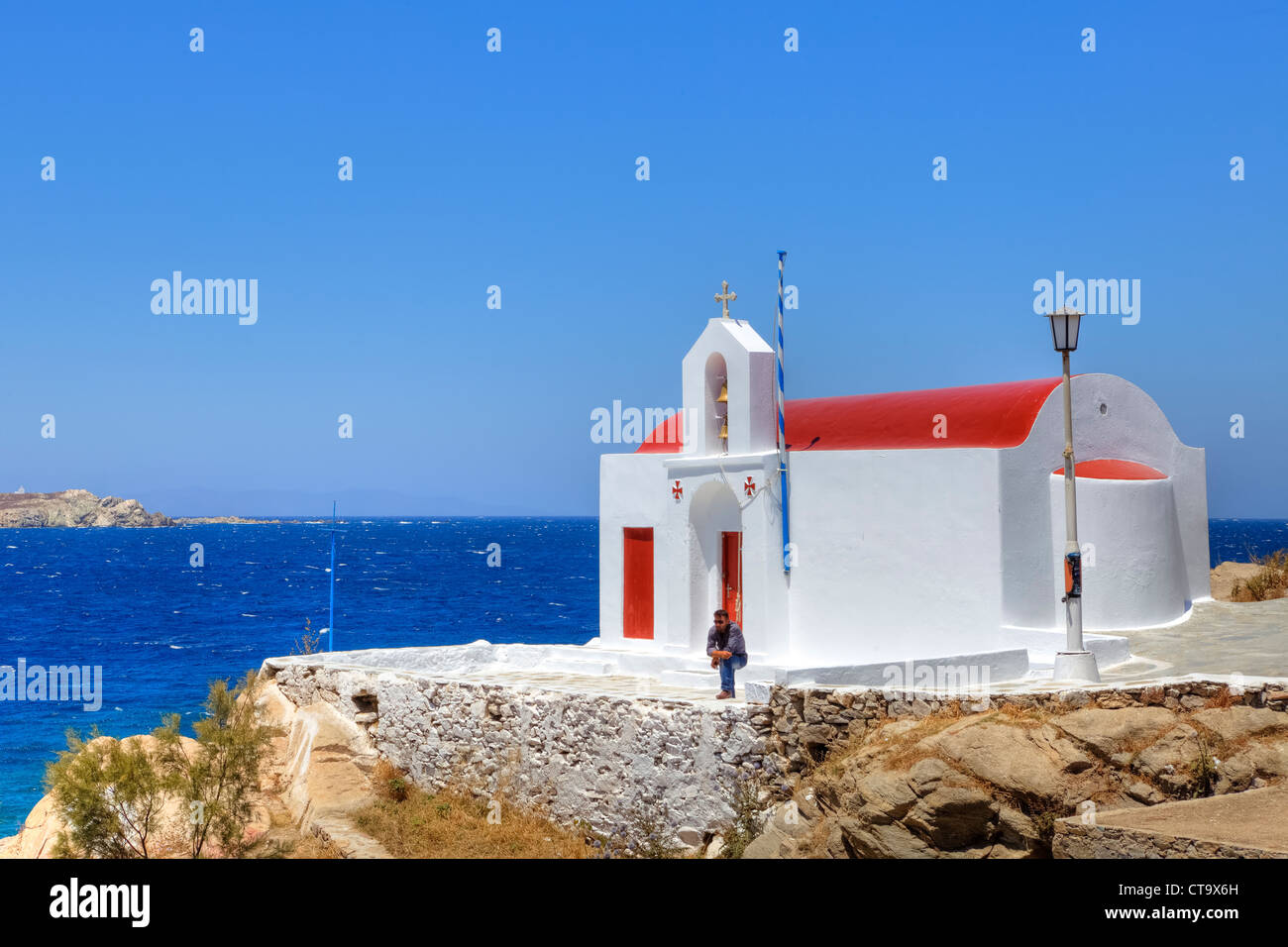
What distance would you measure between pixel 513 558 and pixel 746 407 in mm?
106418

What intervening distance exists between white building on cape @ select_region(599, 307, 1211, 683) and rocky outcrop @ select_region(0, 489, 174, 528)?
186148 millimetres

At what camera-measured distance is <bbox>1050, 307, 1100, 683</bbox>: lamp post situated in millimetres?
13914

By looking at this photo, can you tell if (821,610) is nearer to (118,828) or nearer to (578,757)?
(578,757)

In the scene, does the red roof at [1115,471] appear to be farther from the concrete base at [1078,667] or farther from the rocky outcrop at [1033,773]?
the rocky outcrop at [1033,773]

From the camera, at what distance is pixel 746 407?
62.6ft

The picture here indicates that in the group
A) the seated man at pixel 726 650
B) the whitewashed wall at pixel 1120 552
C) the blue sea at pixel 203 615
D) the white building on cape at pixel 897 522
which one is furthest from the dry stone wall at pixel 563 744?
the blue sea at pixel 203 615

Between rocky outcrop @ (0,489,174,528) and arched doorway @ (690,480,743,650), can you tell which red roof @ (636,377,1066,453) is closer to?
arched doorway @ (690,480,743,650)

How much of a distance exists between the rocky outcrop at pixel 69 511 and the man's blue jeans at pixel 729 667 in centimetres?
18975

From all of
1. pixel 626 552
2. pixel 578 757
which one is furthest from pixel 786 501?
pixel 578 757

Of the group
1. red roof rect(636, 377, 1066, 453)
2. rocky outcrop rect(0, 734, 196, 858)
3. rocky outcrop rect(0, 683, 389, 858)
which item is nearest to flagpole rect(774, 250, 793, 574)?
red roof rect(636, 377, 1066, 453)

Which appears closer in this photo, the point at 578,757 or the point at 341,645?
the point at 578,757

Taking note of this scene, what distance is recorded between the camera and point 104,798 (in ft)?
47.5

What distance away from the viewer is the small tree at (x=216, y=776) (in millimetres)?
15398

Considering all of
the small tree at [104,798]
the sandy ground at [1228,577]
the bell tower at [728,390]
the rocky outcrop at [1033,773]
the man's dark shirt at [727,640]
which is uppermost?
the bell tower at [728,390]
